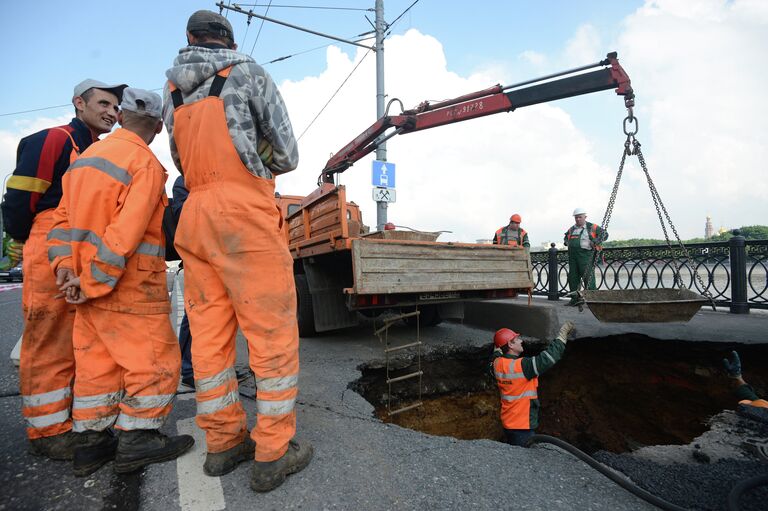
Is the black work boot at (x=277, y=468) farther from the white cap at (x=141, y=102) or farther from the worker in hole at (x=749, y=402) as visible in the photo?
the worker in hole at (x=749, y=402)

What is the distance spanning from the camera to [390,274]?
383 cm

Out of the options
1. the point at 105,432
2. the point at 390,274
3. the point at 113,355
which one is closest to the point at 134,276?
the point at 113,355

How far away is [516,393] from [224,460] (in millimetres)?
2867

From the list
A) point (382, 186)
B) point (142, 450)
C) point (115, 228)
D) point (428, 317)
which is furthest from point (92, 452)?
point (382, 186)

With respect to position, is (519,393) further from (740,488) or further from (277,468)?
(277,468)

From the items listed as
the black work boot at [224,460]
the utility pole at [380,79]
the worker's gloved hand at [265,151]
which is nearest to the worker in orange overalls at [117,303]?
the black work boot at [224,460]

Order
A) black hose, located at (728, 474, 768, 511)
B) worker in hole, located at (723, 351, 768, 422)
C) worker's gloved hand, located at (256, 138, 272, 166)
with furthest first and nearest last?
worker in hole, located at (723, 351, 768, 422) → worker's gloved hand, located at (256, 138, 272, 166) → black hose, located at (728, 474, 768, 511)

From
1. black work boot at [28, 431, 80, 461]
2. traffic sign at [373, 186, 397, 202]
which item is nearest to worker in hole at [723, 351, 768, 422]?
black work boot at [28, 431, 80, 461]

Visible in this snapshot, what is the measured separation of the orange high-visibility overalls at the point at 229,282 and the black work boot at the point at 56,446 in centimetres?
81

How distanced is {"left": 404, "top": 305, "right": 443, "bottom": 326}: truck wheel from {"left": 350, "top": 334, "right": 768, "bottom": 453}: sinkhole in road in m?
1.15

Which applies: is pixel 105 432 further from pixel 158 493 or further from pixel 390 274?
pixel 390 274

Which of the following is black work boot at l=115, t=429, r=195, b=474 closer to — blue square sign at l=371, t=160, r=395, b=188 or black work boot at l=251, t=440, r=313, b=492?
black work boot at l=251, t=440, r=313, b=492

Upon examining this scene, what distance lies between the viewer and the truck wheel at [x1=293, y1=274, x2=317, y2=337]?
5285mm

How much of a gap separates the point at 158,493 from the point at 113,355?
0.65 m
